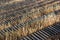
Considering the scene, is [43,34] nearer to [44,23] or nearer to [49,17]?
[44,23]

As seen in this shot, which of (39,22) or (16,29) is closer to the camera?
(16,29)

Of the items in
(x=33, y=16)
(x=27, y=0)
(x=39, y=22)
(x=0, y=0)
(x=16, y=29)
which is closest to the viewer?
(x=16, y=29)

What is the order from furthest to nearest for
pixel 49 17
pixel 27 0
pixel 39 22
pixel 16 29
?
1. pixel 27 0
2. pixel 49 17
3. pixel 39 22
4. pixel 16 29

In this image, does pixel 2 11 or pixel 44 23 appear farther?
pixel 2 11

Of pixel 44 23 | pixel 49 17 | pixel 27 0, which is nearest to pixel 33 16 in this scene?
pixel 49 17

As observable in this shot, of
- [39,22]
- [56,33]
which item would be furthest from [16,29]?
[56,33]

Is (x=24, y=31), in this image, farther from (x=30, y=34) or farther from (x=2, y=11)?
(x=2, y=11)

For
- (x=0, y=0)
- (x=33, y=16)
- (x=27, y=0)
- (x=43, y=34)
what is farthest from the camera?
(x=0, y=0)

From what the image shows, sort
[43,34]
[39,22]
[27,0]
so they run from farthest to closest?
[27,0]
[39,22]
[43,34]
